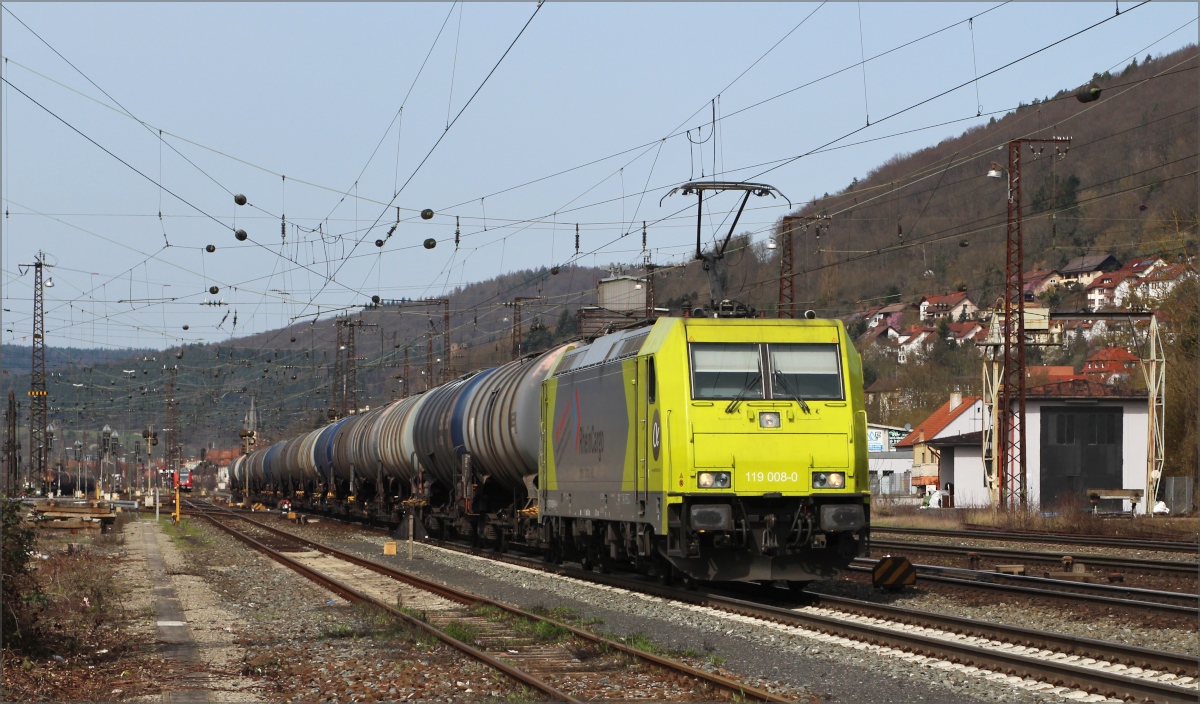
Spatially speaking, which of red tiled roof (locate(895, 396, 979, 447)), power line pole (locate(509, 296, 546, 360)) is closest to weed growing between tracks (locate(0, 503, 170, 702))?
power line pole (locate(509, 296, 546, 360))

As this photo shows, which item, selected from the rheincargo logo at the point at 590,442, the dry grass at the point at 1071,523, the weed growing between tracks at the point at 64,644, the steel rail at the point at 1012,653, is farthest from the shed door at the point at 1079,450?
the weed growing between tracks at the point at 64,644

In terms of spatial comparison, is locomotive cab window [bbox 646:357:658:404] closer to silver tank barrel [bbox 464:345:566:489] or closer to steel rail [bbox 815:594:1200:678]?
steel rail [bbox 815:594:1200:678]

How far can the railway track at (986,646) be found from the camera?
33.6 ft

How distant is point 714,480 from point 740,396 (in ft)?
3.95

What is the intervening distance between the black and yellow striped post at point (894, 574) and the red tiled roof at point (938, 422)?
2438 inches

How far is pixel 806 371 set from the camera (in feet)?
55.0

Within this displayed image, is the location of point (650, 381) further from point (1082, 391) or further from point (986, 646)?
point (1082, 391)

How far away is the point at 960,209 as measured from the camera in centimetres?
14888

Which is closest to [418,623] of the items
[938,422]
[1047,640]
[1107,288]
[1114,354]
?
[1047,640]

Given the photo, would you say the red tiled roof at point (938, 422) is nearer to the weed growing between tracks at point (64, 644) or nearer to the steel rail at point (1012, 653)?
the steel rail at point (1012, 653)

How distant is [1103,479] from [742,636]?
154ft

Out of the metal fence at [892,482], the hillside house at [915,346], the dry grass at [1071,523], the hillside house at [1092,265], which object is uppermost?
the hillside house at [1092,265]

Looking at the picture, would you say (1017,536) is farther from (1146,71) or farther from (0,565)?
(1146,71)

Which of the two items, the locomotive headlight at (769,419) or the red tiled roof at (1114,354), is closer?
the locomotive headlight at (769,419)
